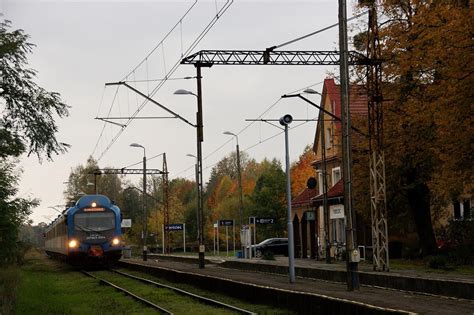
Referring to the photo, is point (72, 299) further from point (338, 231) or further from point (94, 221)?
point (338, 231)

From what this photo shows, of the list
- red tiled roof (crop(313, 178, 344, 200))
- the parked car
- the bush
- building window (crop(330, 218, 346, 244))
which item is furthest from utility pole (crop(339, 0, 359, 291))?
the parked car

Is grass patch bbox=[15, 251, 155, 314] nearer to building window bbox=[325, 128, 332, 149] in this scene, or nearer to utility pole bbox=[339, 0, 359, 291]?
utility pole bbox=[339, 0, 359, 291]

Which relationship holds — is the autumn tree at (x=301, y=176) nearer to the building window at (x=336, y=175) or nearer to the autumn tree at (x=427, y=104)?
the building window at (x=336, y=175)

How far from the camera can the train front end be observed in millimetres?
37344

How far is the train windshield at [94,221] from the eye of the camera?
37.6 m

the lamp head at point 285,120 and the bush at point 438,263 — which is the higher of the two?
the lamp head at point 285,120

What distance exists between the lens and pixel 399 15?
122 feet

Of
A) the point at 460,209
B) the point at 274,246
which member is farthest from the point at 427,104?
the point at 274,246

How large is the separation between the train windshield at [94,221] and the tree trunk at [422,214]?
15236 millimetres

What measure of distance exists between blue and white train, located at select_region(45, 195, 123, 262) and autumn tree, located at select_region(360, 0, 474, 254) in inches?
550

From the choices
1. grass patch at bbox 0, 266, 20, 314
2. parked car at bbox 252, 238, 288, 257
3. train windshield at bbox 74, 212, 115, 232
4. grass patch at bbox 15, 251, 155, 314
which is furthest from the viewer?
parked car at bbox 252, 238, 288, 257

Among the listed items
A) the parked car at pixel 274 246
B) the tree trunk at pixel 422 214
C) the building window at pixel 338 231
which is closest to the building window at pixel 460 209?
the tree trunk at pixel 422 214

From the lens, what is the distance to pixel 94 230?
37688 millimetres

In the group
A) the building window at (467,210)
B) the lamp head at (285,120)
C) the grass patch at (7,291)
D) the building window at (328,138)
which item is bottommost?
the grass patch at (7,291)
